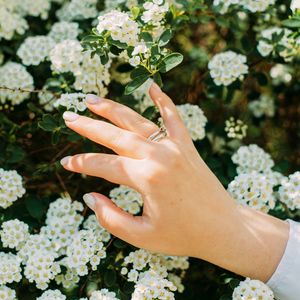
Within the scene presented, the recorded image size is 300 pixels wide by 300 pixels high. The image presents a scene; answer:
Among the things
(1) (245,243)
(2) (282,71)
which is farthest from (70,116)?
(2) (282,71)

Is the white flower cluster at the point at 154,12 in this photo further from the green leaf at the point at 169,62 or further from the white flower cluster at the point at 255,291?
the white flower cluster at the point at 255,291

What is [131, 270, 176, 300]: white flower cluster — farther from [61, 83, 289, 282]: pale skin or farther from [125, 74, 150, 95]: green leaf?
[125, 74, 150, 95]: green leaf

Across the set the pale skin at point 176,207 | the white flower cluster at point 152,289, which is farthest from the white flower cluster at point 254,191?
the white flower cluster at point 152,289

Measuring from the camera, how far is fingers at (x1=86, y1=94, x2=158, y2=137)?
1.77 m

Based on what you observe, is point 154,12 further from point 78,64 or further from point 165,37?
point 78,64

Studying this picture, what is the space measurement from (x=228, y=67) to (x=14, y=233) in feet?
3.44

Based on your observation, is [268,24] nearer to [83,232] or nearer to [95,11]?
[95,11]

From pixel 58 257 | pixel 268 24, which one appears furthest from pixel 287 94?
pixel 58 257

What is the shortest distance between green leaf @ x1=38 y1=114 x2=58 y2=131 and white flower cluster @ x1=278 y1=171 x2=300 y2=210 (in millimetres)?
841

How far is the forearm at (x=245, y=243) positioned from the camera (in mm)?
1644

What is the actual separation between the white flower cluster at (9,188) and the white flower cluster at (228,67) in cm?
88

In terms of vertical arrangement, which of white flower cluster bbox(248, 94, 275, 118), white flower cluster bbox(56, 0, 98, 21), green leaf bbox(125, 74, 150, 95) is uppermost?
green leaf bbox(125, 74, 150, 95)

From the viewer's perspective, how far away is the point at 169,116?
1759 millimetres

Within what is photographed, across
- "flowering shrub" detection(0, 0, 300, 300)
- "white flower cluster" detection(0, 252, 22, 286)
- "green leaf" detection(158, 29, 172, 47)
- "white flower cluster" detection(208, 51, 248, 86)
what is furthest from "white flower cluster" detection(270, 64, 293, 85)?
"white flower cluster" detection(0, 252, 22, 286)
